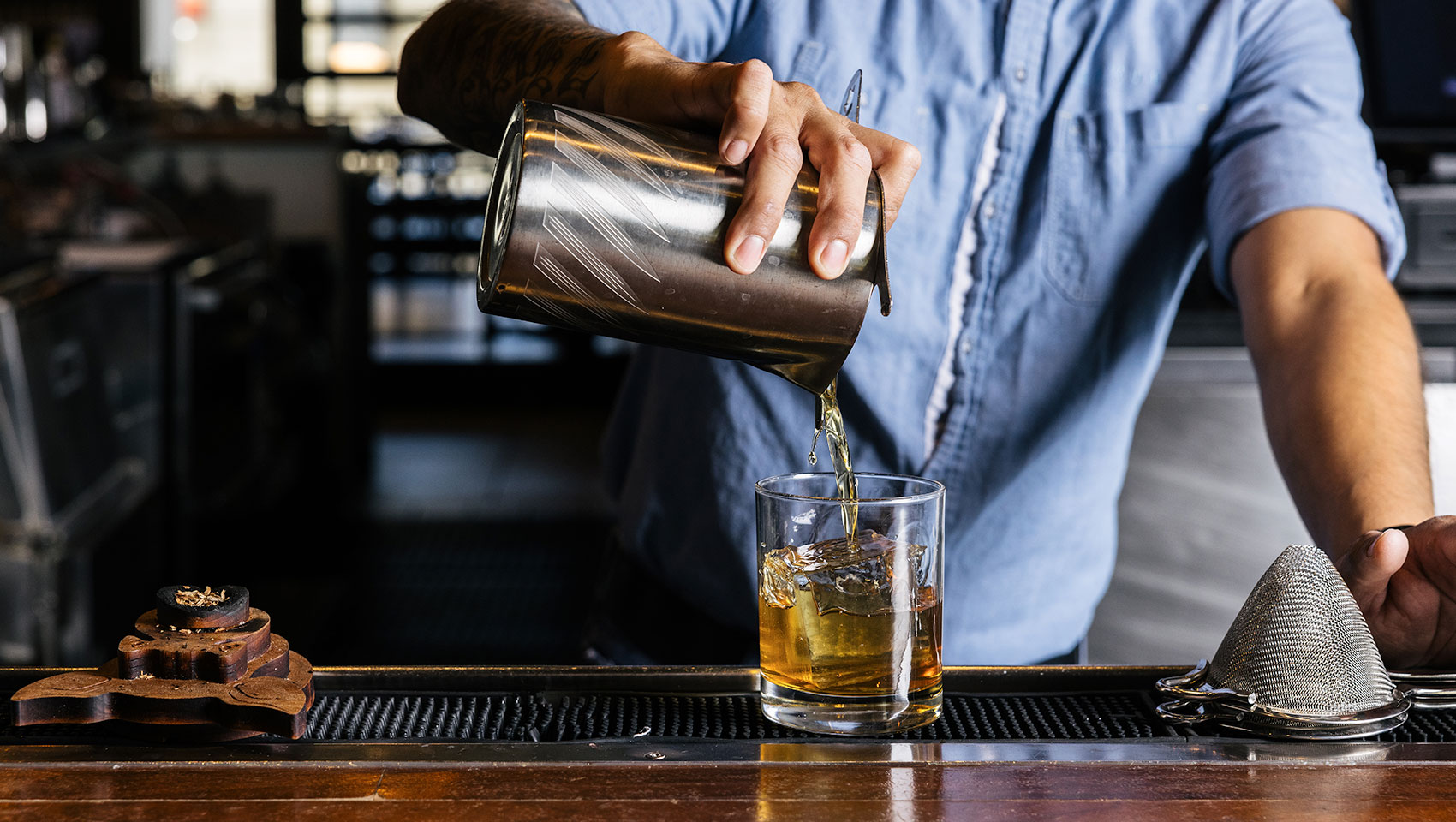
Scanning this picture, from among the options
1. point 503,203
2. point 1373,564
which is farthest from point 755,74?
point 1373,564

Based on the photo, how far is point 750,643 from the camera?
4.18ft

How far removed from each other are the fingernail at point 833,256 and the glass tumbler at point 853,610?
13 centimetres

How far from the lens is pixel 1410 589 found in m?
0.83

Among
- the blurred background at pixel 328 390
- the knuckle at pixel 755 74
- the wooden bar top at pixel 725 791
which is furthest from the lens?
the blurred background at pixel 328 390

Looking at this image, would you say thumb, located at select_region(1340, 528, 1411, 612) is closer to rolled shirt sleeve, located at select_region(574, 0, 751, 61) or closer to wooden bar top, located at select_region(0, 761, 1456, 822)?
wooden bar top, located at select_region(0, 761, 1456, 822)

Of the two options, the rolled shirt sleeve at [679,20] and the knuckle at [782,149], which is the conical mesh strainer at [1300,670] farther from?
the rolled shirt sleeve at [679,20]

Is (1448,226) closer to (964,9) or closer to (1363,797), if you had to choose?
(964,9)

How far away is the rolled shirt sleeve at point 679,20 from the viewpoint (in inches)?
45.4

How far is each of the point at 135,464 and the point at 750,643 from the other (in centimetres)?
229

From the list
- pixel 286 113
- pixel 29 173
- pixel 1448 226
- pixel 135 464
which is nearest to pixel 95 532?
pixel 135 464

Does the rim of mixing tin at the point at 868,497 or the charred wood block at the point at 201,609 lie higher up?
the rim of mixing tin at the point at 868,497

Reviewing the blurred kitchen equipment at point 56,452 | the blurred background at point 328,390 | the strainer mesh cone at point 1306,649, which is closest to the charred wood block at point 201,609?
the strainer mesh cone at point 1306,649

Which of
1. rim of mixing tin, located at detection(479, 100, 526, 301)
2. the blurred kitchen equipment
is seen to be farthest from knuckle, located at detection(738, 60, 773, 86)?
the blurred kitchen equipment

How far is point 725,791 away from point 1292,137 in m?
0.88
